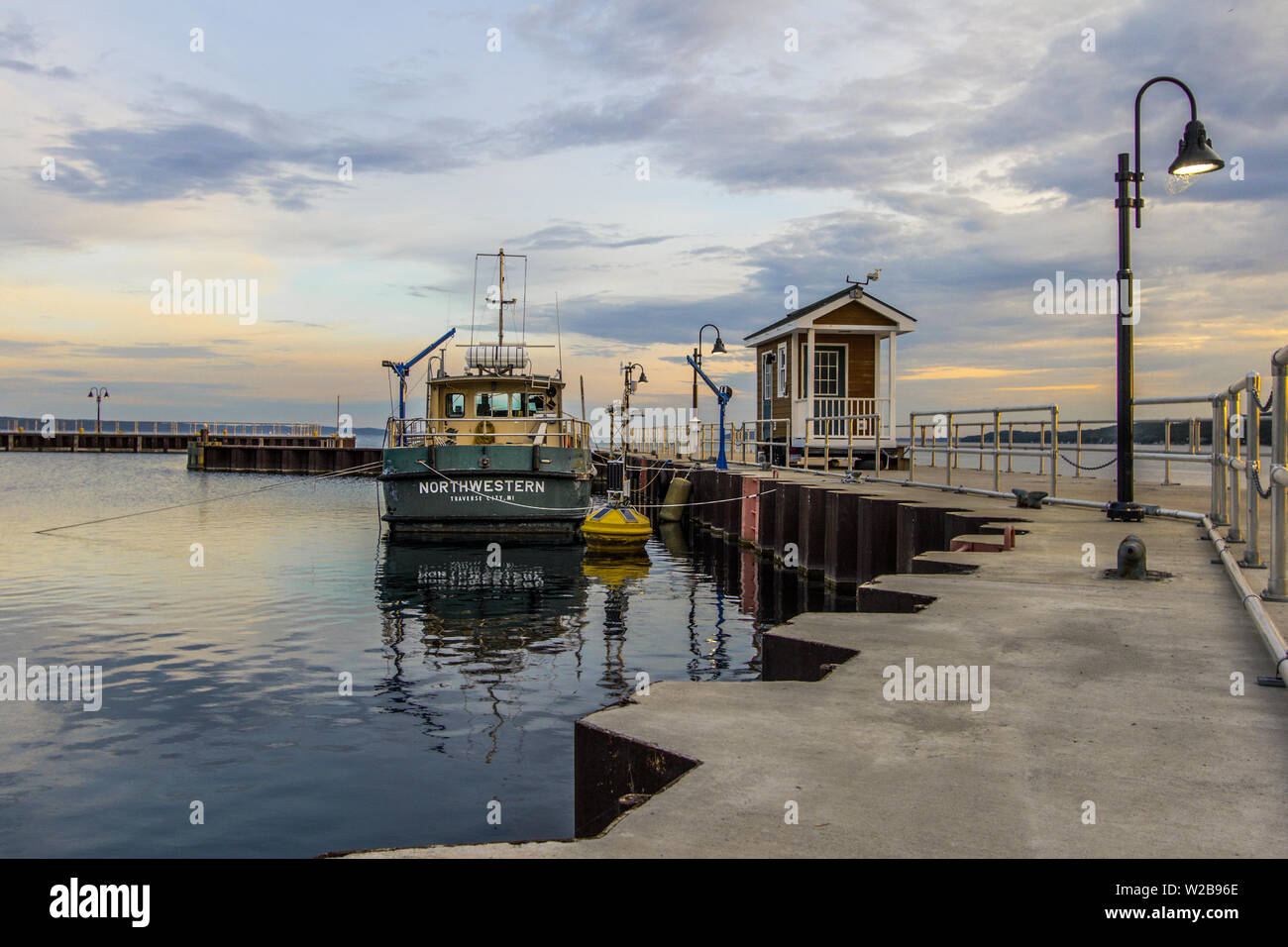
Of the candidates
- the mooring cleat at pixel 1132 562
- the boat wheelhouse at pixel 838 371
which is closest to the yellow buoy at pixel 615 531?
the boat wheelhouse at pixel 838 371

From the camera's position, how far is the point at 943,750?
3.50m

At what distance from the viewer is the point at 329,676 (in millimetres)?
9875

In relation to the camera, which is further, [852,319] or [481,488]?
[852,319]

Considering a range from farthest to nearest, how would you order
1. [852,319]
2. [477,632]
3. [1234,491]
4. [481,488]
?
[852,319], [481,488], [477,632], [1234,491]

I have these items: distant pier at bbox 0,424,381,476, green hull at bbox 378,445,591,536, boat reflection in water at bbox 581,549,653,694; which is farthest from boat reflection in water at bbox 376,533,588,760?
distant pier at bbox 0,424,381,476

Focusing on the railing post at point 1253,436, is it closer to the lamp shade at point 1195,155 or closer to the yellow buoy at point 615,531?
the lamp shade at point 1195,155

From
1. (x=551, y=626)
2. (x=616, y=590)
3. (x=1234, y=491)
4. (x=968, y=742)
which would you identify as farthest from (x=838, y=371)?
(x=968, y=742)

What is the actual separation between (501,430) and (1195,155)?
1837 centimetres

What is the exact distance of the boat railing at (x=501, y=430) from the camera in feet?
75.9

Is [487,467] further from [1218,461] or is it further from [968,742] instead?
[968,742]

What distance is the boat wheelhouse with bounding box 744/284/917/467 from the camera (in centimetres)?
2548

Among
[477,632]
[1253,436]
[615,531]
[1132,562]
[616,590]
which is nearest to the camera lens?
[1253,436]
